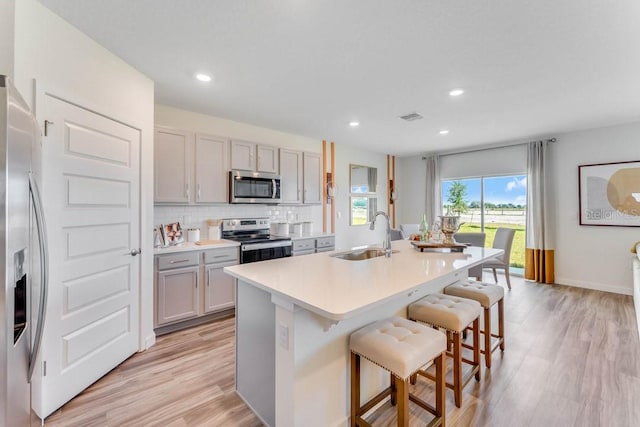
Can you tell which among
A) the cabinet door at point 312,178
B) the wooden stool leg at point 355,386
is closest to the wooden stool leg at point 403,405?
the wooden stool leg at point 355,386

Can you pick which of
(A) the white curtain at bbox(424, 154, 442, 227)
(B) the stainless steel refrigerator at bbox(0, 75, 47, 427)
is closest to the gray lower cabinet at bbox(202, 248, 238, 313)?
(B) the stainless steel refrigerator at bbox(0, 75, 47, 427)

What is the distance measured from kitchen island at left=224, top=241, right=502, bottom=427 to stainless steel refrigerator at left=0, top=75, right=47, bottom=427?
2.96 feet

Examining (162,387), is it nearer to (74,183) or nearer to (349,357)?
(349,357)

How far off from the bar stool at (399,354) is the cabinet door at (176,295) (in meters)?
2.10

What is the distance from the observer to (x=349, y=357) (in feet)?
5.60

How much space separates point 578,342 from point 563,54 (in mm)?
2561

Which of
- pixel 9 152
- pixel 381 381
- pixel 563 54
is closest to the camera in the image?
pixel 9 152

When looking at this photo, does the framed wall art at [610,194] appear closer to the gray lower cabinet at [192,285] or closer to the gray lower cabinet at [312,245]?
the gray lower cabinet at [312,245]

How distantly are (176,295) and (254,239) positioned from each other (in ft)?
3.52

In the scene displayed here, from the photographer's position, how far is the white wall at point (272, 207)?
139 inches

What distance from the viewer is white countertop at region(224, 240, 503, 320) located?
1.28 m

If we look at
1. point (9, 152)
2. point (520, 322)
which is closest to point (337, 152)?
point (520, 322)

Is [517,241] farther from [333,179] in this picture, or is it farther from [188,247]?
[188,247]

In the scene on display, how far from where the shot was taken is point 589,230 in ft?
14.8
